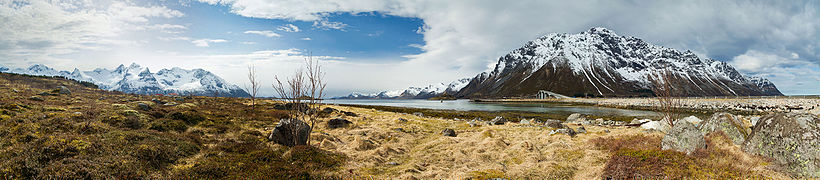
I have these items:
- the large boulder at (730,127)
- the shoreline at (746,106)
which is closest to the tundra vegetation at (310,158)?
the large boulder at (730,127)

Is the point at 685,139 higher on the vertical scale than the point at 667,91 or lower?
lower

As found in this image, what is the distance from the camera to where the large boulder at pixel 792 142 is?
24.0 ft

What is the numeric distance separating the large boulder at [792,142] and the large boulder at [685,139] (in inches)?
45.6

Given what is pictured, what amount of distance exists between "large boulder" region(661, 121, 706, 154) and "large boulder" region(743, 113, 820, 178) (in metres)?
1.16

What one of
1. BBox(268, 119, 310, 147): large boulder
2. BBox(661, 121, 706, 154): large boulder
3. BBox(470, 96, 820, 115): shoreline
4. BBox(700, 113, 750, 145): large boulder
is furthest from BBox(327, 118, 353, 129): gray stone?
BBox(470, 96, 820, 115): shoreline

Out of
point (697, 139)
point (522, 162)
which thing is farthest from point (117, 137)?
point (697, 139)

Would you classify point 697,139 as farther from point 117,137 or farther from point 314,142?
point 117,137

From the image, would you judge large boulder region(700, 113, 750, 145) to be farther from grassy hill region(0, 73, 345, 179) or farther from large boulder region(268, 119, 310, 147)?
large boulder region(268, 119, 310, 147)

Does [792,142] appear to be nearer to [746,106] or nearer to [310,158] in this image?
[310,158]

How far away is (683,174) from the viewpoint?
7707mm

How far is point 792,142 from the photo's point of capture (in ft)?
25.6

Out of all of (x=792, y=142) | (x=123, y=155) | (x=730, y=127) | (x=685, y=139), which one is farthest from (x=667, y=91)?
(x=123, y=155)

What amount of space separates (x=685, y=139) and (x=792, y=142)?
241 centimetres

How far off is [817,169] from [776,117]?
95.6 inches
